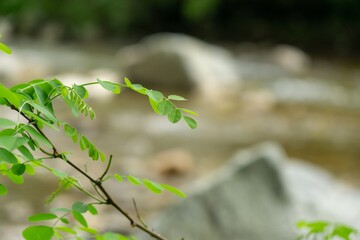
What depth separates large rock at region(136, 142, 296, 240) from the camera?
2650mm

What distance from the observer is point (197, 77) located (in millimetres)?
9914

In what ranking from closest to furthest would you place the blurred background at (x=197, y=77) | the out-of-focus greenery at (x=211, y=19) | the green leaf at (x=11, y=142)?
1. the green leaf at (x=11, y=142)
2. the blurred background at (x=197, y=77)
3. the out-of-focus greenery at (x=211, y=19)

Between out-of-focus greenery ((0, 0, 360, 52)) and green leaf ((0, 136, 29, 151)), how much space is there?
1610cm

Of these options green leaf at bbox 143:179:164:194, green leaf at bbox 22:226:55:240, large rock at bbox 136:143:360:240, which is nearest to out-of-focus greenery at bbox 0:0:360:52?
large rock at bbox 136:143:360:240

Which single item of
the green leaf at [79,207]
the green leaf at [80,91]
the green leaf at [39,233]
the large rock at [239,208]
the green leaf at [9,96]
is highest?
the large rock at [239,208]

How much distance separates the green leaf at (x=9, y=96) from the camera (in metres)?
0.58

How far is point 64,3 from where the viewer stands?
19031 mm

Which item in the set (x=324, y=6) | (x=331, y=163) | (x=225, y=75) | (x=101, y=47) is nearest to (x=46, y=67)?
(x=225, y=75)

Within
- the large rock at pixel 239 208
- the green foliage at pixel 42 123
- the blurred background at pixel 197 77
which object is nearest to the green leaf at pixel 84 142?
the green foliage at pixel 42 123

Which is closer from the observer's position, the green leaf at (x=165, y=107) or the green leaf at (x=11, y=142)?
the green leaf at (x=11, y=142)

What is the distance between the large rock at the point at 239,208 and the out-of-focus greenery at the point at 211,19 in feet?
44.8

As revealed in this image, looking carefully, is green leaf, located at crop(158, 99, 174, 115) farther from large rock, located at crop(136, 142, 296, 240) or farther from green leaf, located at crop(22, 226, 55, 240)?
large rock, located at crop(136, 142, 296, 240)

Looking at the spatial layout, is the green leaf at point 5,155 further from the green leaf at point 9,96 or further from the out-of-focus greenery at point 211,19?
the out-of-focus greenery at point 211,19

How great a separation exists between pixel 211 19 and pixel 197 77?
918 cm
